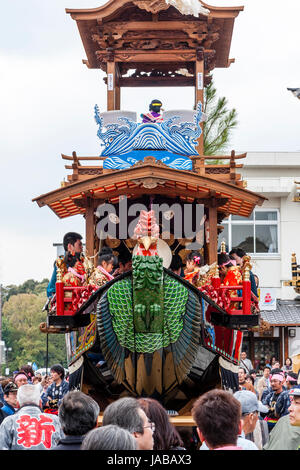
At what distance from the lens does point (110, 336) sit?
796 centimetres

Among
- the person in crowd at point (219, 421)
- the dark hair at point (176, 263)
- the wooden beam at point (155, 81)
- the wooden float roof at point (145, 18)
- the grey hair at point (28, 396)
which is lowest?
the grey hair at point (28, 396)

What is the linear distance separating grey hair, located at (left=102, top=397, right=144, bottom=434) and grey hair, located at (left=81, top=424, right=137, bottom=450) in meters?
0.47

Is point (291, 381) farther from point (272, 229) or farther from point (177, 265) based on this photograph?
point (272, 229)

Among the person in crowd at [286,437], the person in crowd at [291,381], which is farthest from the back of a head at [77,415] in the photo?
the person in crowd at [291,381]

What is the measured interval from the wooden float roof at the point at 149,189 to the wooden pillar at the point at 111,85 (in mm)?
1877

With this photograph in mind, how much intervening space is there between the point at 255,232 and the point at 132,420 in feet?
60.9

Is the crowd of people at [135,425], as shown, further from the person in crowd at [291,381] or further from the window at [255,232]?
the window at [255,232]

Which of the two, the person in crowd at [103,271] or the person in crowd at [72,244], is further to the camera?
the person in crowd at [72,244]

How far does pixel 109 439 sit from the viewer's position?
2689mm

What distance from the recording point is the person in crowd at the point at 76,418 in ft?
12.1

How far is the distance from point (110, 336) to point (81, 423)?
166 inches

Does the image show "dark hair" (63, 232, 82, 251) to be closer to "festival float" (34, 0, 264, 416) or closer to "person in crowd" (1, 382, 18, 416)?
"festival float" (34, 0, 264, 416)

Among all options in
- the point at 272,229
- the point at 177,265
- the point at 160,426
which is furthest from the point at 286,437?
the point at 272,229

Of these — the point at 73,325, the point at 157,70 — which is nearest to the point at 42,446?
the point at 73,325
